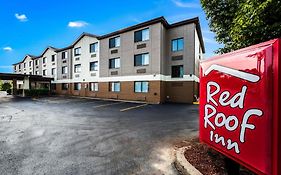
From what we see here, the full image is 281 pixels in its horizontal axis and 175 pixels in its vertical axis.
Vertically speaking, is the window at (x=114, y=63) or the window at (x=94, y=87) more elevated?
the window at (x=114, y=63)

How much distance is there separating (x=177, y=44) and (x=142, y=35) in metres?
4.73

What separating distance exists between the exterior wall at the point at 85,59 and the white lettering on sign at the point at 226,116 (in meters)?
26.2

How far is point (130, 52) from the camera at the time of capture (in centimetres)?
2370

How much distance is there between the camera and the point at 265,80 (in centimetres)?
199

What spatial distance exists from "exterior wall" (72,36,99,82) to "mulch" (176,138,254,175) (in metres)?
24.8

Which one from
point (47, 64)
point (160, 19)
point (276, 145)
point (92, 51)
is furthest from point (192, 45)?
point (47, 64)

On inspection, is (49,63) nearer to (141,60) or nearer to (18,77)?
(18,77)

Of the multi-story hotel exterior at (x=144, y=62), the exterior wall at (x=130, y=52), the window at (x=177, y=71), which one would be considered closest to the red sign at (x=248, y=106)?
the multi-story hotel exterior at (x=144, y=62)

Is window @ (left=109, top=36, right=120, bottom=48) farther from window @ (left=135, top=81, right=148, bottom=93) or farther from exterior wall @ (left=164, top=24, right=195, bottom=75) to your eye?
exterior wall @ (left=164, top=24, right=195, bottom=75)

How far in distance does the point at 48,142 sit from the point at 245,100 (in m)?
6.43

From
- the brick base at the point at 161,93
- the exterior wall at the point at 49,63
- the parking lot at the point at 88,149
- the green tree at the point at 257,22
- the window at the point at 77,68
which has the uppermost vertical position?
the exterior wall at the point at 49,63

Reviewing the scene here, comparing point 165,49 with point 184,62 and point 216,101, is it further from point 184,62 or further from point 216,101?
point 216,101

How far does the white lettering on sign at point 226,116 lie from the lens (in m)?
2.25

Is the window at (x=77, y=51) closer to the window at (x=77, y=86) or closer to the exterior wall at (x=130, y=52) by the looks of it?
the window at (x=77, y=86)
